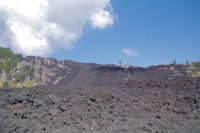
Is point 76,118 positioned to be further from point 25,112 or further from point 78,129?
point 25,112

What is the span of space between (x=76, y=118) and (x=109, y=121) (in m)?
1.07

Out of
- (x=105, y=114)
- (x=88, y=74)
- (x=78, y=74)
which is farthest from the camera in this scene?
(x=78, y=74)

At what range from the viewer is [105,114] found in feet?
22.2

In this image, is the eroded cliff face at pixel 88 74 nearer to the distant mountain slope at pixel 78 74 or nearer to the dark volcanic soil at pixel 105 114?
the distant mountain slope at pixel 78 74

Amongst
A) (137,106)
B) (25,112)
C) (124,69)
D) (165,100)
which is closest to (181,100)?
(165,100)

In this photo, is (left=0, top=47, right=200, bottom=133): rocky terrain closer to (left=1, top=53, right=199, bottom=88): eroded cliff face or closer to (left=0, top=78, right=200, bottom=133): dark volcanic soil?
(left=0, top=78, right=200, bottom=133): dark volcanic soil

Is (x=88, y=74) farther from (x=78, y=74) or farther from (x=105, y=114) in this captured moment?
(x=105, y=114)

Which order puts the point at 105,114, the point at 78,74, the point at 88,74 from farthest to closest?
the point at 78,74 → the point at 88,74 → the point at 105,114

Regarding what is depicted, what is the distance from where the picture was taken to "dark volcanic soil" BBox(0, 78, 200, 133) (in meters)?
5.37

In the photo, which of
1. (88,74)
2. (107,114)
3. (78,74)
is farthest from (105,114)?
(78,74)

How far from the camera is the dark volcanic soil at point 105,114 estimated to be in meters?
5.37

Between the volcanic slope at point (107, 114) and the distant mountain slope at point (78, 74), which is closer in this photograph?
the volcanic slope at point (107, 114)

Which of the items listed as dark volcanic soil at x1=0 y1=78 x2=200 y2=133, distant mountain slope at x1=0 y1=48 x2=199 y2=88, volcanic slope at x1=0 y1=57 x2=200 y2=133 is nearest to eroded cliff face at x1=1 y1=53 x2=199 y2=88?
distant mountain slope at x1=0 y1=48 x2=199 y2=88

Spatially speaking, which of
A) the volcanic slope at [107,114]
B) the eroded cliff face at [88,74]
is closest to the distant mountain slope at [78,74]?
the eroded cliff face at [88,74]
